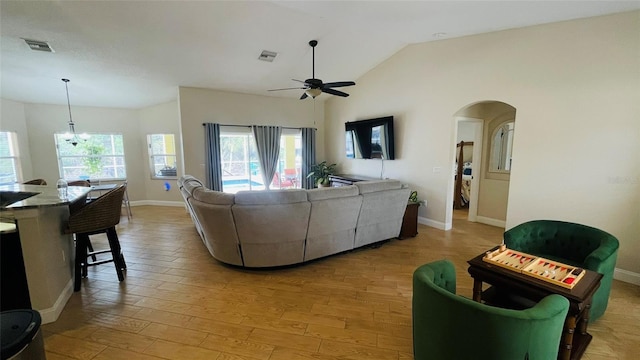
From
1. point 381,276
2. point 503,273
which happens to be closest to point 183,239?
point 381,276

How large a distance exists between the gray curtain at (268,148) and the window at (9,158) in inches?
198

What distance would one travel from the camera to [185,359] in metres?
1.89

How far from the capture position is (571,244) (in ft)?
8.49

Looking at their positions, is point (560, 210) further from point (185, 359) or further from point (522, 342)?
point (185, 359)

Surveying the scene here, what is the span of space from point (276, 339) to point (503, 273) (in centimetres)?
184

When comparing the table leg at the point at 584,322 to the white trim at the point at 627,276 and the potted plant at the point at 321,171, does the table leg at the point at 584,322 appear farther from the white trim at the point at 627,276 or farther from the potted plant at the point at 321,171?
the potted plant at the point at 321,171

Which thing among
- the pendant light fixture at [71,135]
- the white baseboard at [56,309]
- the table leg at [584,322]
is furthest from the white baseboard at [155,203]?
the table leg at [584,322]

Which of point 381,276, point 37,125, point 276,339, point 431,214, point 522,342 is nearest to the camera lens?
point 522,342

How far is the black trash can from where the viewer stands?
117cm

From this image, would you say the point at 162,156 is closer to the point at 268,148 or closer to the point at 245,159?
the point at 245,159

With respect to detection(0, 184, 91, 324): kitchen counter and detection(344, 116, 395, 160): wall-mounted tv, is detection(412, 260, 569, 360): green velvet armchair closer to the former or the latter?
detection(0, 184, 91, 324): kitchen counter

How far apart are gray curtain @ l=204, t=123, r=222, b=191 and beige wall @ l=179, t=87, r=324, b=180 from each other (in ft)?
0.38

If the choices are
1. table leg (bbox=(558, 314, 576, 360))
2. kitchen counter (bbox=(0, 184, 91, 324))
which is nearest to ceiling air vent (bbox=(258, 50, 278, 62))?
kitchen counter (bbox=(0, 184, 91, 324))

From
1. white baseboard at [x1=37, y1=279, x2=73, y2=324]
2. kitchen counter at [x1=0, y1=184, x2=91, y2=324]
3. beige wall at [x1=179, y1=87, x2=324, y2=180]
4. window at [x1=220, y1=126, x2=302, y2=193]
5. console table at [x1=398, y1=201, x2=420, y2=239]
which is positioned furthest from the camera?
window at [x1=220, y1=126, x2=302, y2=193]
